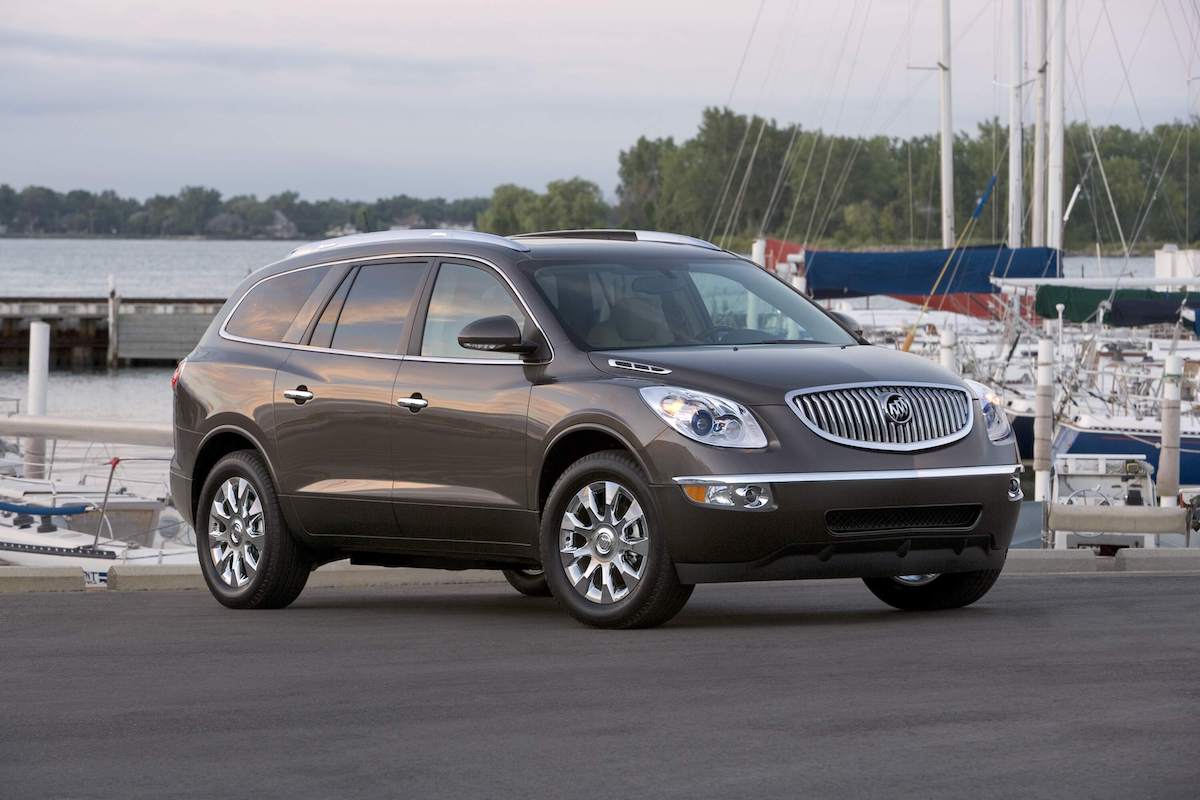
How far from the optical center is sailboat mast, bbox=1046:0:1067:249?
3925 centimetres

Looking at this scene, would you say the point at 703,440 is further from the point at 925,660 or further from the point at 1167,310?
the point at 1167,310

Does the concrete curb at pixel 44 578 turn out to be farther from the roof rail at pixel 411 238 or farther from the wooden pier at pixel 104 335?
the wooden pier at pixel 104 335

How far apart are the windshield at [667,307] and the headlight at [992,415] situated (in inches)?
32.6

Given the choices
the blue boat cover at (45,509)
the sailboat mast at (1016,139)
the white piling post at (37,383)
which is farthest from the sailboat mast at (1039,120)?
the blue boat cover at (45,509)

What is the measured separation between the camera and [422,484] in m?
10.5

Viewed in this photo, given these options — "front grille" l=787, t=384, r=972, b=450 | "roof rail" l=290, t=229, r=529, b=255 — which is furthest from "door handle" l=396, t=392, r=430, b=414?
"front grille" l=787, t=384, r=972, b=450

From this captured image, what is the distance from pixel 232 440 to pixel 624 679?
14.3ft

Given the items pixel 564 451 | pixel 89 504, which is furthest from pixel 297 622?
pixel 89 504

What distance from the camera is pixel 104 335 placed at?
8769 centimetres

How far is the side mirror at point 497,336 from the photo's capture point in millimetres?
9875

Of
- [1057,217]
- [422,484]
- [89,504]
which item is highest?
[1057,217]

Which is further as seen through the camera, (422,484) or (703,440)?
(422,484)

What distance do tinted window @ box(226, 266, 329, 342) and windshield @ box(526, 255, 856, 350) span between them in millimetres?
1748

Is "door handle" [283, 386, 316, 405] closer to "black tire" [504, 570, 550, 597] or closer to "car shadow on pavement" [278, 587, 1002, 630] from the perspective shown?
"car shadow on pavement" [278, 587, 1002, 630]
